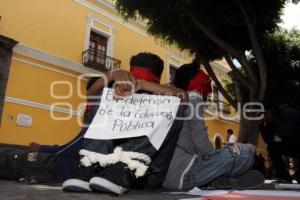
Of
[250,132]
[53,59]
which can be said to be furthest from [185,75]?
[53,59]

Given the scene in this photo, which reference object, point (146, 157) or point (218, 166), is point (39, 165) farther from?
point (218, 166)

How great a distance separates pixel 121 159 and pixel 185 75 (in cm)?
108

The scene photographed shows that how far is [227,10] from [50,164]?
14.7 feet

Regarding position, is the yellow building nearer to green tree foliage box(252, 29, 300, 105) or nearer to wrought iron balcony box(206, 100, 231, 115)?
green tree foliage box(252, 29, 300, 105)

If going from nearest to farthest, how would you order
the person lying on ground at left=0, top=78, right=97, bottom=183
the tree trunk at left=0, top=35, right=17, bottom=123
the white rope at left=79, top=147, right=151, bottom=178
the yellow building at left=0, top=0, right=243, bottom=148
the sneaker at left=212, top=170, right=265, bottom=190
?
the white rope at left=79, top=147, right=151, bottom=178 → the sneaker at left=212, top=170, right=265, bottom=190 → the person lying on ground at left=0, top=78, right=97, bottom=183 → the tree trunk at left=0, top=35, right=17, bottom=123 → the yellow building at left=0, top=0, right=243, bottom=148

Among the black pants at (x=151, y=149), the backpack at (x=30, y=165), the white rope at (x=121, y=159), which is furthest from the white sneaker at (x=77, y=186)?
the backpack at (x=30, y=165)

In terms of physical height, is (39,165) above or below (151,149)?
below

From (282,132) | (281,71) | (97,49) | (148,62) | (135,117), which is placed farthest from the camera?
(97,49)

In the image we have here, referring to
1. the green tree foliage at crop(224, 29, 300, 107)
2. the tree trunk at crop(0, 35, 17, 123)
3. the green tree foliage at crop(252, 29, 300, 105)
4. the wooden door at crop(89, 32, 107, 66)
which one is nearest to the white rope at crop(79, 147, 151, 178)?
the green tree foliage at crop(224, 29, 300, 107)

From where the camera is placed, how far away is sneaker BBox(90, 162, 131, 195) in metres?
2.01

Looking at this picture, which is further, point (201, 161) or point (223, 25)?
point (223, 25)

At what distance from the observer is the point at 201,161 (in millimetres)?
2600

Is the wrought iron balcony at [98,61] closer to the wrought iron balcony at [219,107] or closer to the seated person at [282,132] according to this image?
the wrought iron balcony at [219,107]

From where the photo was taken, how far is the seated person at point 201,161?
255 cm
